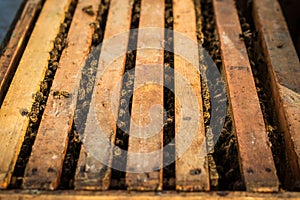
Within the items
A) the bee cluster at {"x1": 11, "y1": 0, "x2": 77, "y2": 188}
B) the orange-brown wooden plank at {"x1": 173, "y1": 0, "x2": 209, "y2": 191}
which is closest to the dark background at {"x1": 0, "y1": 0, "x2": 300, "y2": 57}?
the bee cluster at {"x1": 11, "y1": 0, "x2": 77, "y2": 188}

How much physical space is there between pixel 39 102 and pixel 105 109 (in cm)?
33

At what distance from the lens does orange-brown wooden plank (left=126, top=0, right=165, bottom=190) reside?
5.34 feet

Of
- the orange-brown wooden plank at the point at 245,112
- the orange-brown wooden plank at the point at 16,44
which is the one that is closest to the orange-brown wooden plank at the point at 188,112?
the orange-brown wooden plank at the point at 245,112

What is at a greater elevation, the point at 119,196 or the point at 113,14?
the point at 113,14

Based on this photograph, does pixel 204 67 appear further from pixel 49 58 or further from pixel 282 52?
pixel 49 58

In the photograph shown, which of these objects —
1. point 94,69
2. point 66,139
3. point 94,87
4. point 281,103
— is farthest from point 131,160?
point 281,103

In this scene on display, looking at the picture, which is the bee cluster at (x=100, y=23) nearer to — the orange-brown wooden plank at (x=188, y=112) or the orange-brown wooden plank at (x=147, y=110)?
the orange-brown wooden plank at (x=147, y=110)

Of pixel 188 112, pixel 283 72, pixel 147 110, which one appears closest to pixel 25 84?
pixel 147 110

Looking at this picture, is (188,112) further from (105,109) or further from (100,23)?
(100,23)

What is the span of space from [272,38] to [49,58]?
1.22 metres

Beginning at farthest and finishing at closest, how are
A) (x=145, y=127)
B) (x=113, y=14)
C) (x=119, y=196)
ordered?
(x=113, y=14) < (x=145, y=127) < (x=119, y=196)

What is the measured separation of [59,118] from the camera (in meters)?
1.84

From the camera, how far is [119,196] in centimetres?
155

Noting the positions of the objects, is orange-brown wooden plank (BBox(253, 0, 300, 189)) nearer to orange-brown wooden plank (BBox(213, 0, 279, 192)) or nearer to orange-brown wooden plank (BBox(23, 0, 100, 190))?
orange-brown wooden plank (BBox(213, 0, 279, 192))
